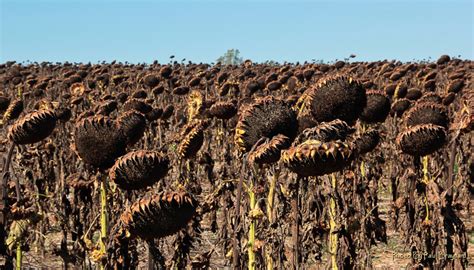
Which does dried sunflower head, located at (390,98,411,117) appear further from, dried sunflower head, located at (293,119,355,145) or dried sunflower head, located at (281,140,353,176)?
dried sunflower head, located at (281,140,353,176)

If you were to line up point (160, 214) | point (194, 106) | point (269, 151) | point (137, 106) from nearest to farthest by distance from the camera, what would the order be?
1. point (160, 214)
2. point (269, 151)
3. point (137, 106)
4. point (194, 106)

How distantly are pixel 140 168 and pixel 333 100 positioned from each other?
1.59 m

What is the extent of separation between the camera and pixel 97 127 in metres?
4.12

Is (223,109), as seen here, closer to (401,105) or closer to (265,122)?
(401,105)

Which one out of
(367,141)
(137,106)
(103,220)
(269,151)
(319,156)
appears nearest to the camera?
(319,156)

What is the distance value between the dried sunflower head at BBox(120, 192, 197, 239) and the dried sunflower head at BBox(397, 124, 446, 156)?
8.26 ft

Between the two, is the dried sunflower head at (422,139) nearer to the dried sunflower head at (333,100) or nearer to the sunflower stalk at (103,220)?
the dried sunflower head at (333,100)

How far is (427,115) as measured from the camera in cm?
606

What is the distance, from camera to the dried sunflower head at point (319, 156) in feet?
10.6

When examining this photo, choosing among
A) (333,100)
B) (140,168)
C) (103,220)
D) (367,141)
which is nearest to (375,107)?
(367,141)

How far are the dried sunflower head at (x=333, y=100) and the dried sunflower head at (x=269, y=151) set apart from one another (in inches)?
25.3

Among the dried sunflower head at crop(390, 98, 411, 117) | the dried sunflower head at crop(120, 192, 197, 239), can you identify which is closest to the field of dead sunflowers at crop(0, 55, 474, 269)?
the dried sunflower head at crop(120, 192, 197, 239)

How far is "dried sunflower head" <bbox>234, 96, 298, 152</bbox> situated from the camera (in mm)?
4301

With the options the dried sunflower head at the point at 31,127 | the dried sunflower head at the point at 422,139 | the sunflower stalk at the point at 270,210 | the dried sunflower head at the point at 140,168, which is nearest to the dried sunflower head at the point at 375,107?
the dried sunflower head at the point at 422,139
